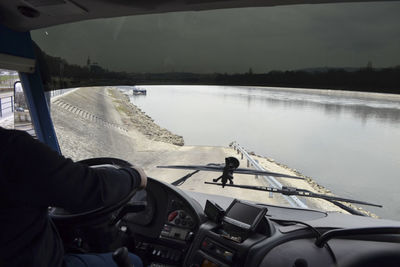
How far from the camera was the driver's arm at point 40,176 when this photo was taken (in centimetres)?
104

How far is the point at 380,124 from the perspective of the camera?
177 centimetres

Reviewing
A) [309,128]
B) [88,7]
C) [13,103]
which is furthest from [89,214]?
[13,103]

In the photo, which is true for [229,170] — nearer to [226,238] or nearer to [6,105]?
[226,238]

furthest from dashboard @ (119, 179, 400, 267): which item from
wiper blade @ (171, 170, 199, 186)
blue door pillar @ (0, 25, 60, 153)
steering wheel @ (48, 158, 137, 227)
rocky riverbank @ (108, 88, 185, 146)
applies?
blue door pillar @ (0, 25, 60, 153)

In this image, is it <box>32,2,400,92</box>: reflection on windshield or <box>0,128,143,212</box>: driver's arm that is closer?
<box>0,128,143,212</box>: driver's arm

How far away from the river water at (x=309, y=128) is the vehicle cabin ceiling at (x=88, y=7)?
613 mm

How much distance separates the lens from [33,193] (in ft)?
3.54

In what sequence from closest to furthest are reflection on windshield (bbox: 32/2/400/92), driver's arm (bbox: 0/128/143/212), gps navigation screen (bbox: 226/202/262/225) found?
driver's arm (bbox: 0/128/143/212) < gps navigation screen (bbox: 226/202/262/225) < reflection on windshield (bbox: 32/2/400/92)

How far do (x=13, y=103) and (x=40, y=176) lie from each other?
2369 mm

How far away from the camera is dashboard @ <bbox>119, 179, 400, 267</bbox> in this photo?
172cm

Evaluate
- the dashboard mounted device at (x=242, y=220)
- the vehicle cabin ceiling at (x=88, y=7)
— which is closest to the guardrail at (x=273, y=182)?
the dashboard mounted device at (x=242, y=220)

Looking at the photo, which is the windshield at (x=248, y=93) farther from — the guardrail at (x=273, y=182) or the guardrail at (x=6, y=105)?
the guardrail at (x=6, y=105)

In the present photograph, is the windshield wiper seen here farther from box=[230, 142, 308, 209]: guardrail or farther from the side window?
the side window

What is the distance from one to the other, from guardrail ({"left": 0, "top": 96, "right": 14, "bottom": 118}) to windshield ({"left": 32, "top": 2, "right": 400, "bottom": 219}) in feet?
1.41
